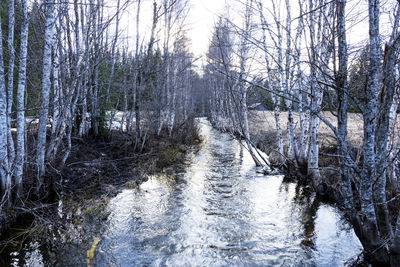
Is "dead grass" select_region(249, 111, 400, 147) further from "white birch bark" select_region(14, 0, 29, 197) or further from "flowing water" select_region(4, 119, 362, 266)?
"white birch bark" select_region(14, 0, 29, 197)

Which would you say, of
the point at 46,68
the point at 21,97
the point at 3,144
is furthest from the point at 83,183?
the point at 46,68

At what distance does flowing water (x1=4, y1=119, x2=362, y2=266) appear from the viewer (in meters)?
4.23

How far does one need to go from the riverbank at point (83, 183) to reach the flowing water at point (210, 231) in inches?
13.0

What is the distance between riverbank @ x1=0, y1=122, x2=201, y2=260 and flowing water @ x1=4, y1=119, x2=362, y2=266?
0.33 m

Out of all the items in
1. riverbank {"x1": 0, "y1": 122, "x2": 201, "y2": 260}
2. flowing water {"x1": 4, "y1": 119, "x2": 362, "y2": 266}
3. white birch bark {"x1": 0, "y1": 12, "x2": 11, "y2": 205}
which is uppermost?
white birch bark {"x1": 0, "y1": 12, "x2": 11, "y2": 205}

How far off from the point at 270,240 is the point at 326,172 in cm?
424

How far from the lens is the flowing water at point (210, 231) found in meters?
4.23

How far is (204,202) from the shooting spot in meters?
6.77

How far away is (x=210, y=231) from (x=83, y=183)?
172 inches

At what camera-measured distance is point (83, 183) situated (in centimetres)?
750

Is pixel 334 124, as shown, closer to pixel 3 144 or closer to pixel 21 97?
pixel 21 97

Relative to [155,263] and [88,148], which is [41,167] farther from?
[88,148]

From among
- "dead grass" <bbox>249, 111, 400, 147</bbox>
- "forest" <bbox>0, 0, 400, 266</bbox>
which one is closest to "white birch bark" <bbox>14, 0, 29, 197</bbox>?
"forest" <bbox>0, 0, 400, 266</bbox>

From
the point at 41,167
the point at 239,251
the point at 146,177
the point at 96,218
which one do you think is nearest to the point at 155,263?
the point at 239,251
